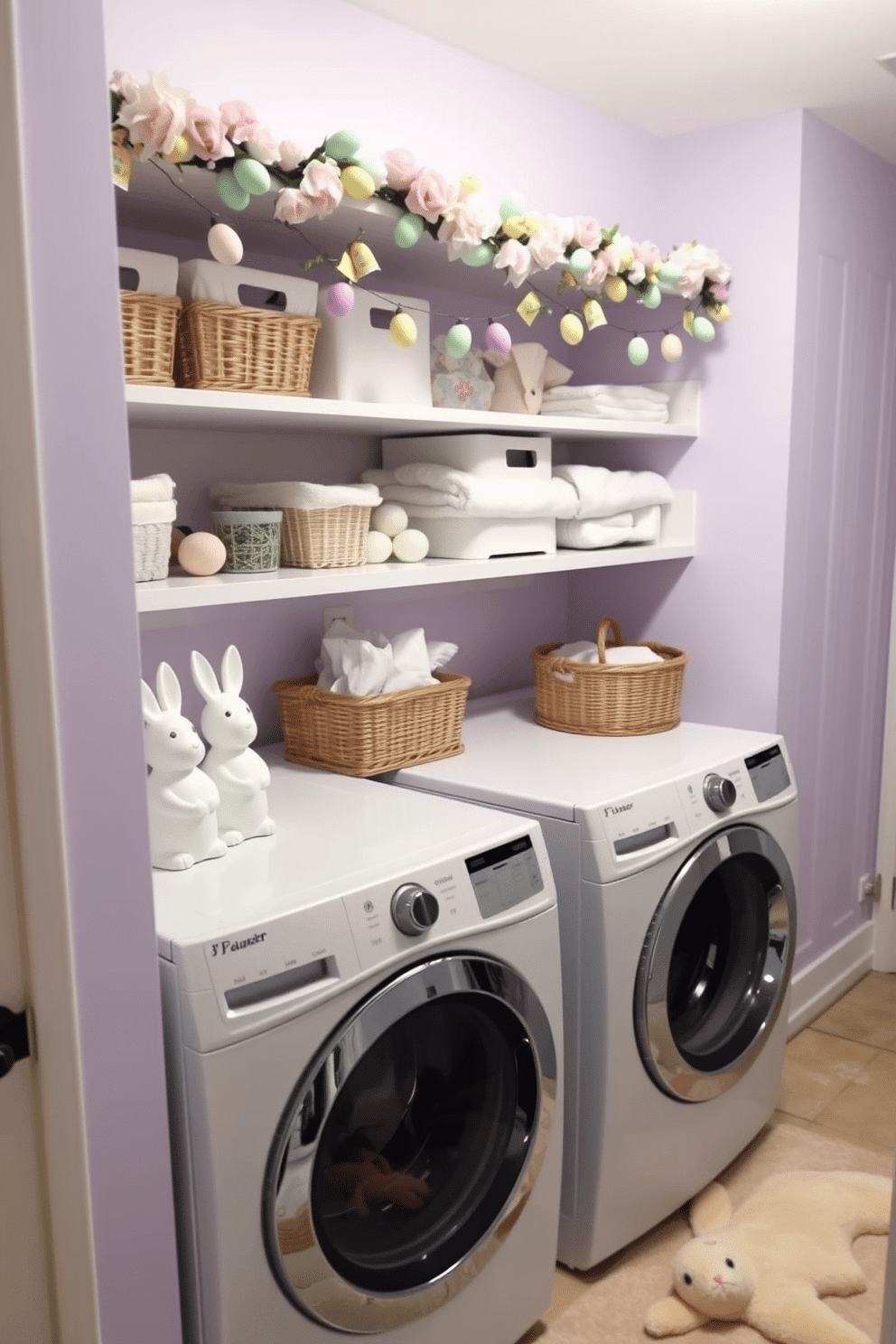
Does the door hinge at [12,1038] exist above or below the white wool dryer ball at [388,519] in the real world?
below

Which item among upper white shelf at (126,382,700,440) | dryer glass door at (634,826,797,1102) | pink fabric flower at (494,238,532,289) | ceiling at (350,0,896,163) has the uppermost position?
ceiling at (350,0,896,163)

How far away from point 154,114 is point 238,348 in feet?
1.21

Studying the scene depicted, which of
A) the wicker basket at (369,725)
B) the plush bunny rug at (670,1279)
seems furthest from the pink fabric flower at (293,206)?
the plush bunny rug at (670,1279)

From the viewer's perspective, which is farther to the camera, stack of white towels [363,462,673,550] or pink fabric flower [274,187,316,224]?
stack of white towels [363,462,673,550]

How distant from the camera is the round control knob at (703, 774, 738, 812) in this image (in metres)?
2.21

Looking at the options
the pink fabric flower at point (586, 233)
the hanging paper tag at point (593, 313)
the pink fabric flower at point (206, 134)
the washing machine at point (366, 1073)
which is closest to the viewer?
the washing machine at point (366, 1073)

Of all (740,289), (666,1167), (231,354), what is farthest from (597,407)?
(666,1167)

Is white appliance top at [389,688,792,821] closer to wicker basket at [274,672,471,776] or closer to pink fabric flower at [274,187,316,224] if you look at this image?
wicker basket at [274,672,471,776]

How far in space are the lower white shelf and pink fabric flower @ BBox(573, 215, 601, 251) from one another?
628 mm

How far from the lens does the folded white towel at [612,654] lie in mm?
2596

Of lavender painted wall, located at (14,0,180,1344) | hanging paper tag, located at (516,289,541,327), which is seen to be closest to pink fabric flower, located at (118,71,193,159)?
lavender painted wall, located at (14,0,180,1344)

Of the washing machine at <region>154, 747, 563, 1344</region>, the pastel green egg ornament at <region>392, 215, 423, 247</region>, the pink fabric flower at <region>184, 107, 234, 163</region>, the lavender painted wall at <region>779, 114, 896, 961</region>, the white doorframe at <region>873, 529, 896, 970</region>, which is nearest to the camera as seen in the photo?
the washing machine at <region>154, 747, 563, 1344</region>

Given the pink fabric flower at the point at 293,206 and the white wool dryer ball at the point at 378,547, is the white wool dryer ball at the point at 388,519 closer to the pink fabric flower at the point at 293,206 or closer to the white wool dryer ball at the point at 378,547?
the white wool dryer ball at the point at 378,547

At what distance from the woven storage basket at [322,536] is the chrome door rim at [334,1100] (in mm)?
752
